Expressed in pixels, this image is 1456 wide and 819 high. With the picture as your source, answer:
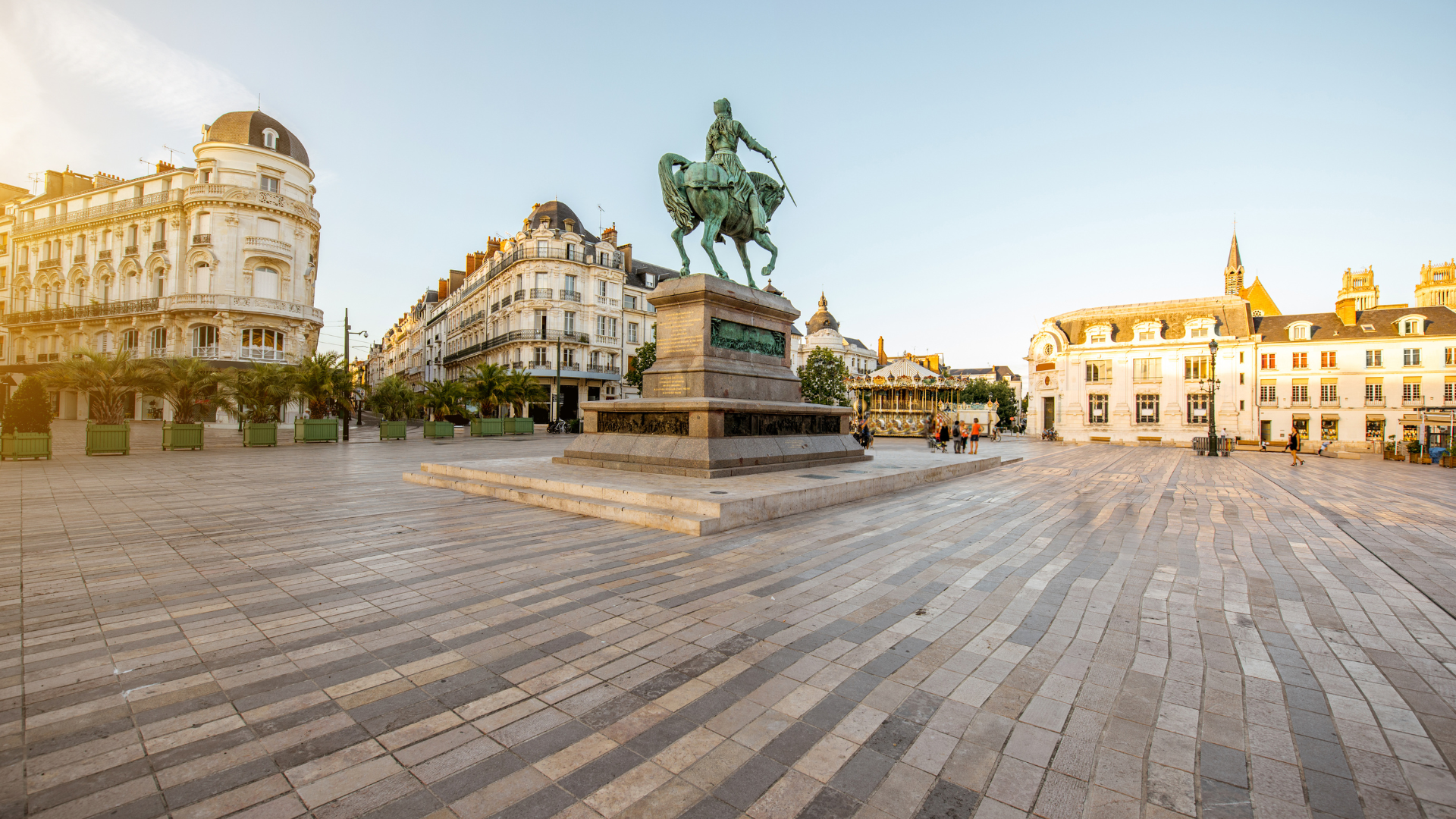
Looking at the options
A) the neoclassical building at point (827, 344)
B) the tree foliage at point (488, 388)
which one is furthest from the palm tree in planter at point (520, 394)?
the neoclassical building at point (827, 344)

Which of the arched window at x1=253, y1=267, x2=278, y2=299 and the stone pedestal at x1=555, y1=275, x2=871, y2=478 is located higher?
the arched window at x1=253, y1=267, x2=278, y2=299

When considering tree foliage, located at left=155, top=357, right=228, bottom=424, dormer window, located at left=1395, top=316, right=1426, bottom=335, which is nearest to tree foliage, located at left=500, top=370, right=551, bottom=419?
tree foliage, located at left=155, top=357, right=228, bottom=424

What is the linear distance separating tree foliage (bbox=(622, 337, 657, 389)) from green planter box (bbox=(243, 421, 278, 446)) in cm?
2308

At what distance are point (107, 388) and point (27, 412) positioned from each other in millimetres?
3349

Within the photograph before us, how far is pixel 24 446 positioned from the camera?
1581cm

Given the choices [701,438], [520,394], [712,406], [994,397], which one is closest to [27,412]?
[701,438]

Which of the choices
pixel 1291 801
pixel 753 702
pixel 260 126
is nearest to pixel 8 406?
pixel 753 702

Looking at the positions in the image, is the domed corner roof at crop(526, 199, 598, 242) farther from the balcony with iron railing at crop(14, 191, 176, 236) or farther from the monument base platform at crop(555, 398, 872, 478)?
the monument base platform at crop(555, 398, 872, 478)

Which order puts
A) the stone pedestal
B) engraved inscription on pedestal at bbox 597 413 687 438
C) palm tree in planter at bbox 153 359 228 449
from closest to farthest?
the stone pedestal
engraved inscription on pedestal at bbox 597 413 687 438
palm tree in planter at bbox 153 359 228 449

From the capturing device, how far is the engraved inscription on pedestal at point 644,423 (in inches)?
434

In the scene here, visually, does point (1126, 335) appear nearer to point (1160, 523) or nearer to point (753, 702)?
point (1160, 523)

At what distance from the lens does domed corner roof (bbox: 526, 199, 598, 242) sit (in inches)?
1980

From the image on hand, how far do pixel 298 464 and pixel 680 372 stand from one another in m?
11.7

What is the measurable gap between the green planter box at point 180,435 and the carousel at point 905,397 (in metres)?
36.7
